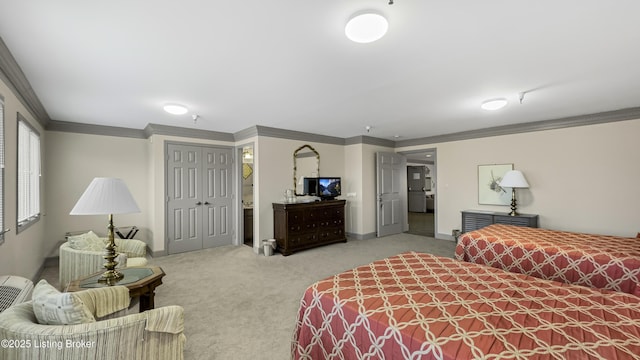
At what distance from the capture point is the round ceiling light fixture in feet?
5.41

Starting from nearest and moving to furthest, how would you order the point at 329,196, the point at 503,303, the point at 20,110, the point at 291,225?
1. the point at 503,303
2. the point at 20,110
3. the point at 291,225
4. the point at 329,196

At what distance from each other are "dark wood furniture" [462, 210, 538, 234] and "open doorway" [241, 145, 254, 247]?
14.1 feet

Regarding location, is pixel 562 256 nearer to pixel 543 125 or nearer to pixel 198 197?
pixel 543 125

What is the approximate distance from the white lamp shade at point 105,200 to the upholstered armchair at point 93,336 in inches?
27.2

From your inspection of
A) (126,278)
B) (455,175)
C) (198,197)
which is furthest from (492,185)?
(126,278)

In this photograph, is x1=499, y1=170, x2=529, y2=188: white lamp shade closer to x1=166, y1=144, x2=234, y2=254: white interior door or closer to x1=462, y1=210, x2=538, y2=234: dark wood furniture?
x1=462, y1=210, x2=538, y2=234: dark wood furniture

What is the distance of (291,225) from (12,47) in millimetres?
3844

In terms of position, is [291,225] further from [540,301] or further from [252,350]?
[540,301]

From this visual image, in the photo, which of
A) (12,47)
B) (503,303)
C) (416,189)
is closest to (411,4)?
(503,303)

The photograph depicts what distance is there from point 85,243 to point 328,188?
157 inches

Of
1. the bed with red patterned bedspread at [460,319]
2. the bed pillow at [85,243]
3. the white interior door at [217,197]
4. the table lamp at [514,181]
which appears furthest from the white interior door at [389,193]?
the bed pillow at [85,243]

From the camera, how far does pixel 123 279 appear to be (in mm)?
2107

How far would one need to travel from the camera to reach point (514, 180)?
15.1 ft

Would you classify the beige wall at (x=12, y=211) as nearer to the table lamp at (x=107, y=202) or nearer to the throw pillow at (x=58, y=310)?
the table lamp at (x=107, y=202)
